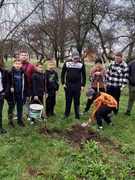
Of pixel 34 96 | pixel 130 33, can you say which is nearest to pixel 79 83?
pixel 34 96

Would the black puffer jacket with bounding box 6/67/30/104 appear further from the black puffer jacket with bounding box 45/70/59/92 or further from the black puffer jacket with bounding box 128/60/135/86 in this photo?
the black puffer jacket with bounding box 128/60/135/86

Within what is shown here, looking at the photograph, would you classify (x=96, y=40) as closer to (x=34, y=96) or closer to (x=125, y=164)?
(x=34, y=96)

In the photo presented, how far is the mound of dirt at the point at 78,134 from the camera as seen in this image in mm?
4271

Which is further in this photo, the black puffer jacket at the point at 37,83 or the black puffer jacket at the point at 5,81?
the black puffer jacket at the point at 37,83

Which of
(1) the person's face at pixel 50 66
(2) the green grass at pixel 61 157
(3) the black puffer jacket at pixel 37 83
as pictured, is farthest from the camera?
(1) the person's face at pixel 50 66

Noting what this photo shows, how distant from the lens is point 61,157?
3.74 metres

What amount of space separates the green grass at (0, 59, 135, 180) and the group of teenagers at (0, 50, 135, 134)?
0.53 metres

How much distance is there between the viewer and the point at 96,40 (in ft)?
61.5

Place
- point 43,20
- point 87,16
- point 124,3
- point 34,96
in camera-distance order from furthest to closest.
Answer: point 43,20 < point 87,16 < point 124,3 < point 34,96

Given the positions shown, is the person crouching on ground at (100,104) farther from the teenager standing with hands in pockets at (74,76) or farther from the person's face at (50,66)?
the person's face at (50,66)

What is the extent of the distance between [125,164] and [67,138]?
1354 millimetres

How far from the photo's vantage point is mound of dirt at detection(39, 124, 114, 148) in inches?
168

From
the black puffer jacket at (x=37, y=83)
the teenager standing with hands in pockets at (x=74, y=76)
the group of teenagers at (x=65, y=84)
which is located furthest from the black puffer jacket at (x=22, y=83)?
the teenager standing with hands in pockets at (x=74, y=76)

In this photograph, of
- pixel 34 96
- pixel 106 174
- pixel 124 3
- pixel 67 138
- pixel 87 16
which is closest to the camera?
pixel 106 174
